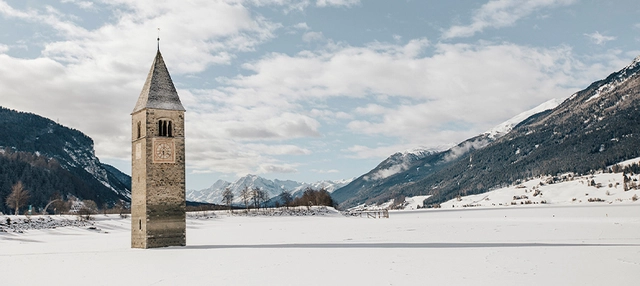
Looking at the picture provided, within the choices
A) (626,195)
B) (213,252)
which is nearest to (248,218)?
(213,252)

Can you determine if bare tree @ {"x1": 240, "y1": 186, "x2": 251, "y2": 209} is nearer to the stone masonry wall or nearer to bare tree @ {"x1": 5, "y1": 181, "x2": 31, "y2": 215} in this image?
bare tree @ {"x1": 5, "y1": 181, "x2": 31, "y2": 215}

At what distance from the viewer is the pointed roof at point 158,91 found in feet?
142

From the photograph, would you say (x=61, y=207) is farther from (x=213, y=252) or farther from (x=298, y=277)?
(x=298, y=277)

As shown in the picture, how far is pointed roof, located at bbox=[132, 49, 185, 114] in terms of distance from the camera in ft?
142

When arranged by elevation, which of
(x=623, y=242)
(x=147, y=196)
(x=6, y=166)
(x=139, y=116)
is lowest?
(x=623, y=242)

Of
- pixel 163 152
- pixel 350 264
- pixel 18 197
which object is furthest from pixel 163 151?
pixel 18 197

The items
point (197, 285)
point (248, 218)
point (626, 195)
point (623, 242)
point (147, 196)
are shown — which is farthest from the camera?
point (626, 195)

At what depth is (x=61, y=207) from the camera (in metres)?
126

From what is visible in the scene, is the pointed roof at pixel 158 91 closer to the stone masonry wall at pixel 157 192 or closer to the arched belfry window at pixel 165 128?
the stone masonry wall at pixel 157 192

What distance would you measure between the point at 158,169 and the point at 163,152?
1351 mm

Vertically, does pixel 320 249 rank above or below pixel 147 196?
below

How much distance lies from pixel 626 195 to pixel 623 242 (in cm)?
16528

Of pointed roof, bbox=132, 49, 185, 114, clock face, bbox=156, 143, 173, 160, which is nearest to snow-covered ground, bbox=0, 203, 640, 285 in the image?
clock face, bbox=156, 143, 173, 160

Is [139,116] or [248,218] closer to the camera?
[139,116]
